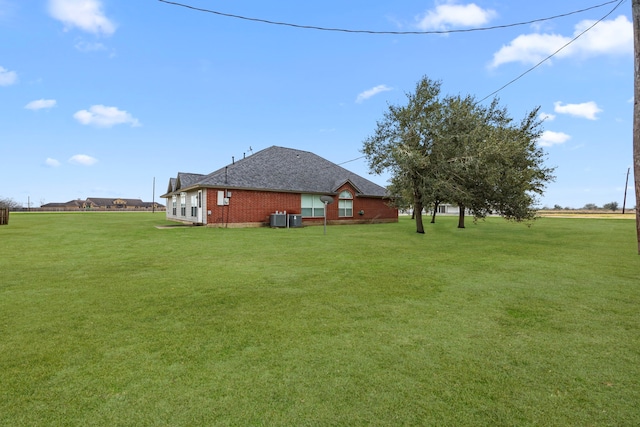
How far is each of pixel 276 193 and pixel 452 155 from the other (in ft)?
42.8

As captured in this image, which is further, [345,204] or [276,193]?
[345,204]

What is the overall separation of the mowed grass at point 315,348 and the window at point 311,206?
1809 cm

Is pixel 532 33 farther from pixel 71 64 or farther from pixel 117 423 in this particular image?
pixel 71 64

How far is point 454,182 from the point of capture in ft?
58.1

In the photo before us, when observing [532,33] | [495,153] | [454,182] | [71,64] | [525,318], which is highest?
[71,64]

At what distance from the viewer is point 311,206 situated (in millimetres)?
25609

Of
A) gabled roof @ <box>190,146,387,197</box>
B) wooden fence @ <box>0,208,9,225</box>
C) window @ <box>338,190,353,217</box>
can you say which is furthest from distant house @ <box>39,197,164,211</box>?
window @ <box>338,190,353,217</box>

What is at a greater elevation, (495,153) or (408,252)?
(495,153)

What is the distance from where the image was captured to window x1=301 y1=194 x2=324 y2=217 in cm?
2528

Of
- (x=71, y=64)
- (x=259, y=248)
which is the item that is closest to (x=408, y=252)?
(x=259, y=248)

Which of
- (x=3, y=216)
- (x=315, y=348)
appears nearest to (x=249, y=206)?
(x=3, y=216)

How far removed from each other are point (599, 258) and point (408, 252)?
613 cm

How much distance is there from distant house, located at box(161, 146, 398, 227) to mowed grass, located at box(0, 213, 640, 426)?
14.4 m

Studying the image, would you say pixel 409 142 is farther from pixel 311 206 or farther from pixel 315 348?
pixel 315 348
